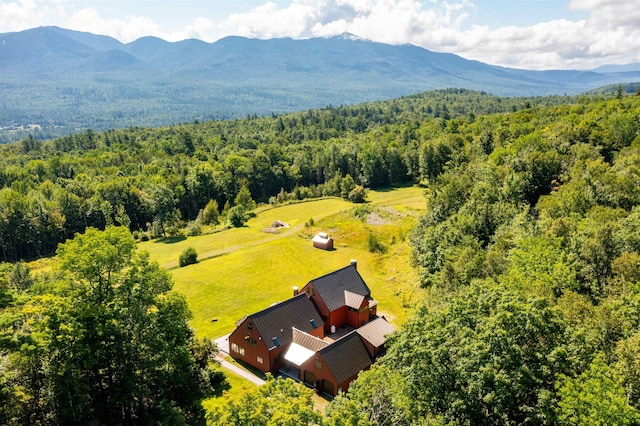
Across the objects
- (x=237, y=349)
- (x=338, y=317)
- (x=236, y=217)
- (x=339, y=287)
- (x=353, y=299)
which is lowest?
(x=236, y=217)

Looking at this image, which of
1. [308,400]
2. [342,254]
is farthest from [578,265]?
[342,254]

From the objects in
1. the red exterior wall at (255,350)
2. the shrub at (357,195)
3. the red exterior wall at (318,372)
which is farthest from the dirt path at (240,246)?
the red exterior wall at (318,372)

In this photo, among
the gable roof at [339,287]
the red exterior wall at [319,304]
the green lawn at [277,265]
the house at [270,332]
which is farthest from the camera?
the green lawn at [277,265]

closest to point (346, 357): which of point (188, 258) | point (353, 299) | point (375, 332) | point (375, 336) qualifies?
point (375, 336)

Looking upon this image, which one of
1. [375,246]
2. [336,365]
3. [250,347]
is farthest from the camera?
[375,246]

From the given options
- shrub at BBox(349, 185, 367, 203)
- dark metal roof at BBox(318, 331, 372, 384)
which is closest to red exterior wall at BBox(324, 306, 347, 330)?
dark metal roof at BBox(318, 331, 372, 384)

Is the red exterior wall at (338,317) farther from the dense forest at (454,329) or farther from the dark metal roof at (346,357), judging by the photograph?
the dense forest at (454,329)

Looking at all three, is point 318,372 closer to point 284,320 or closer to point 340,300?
point 284,320
